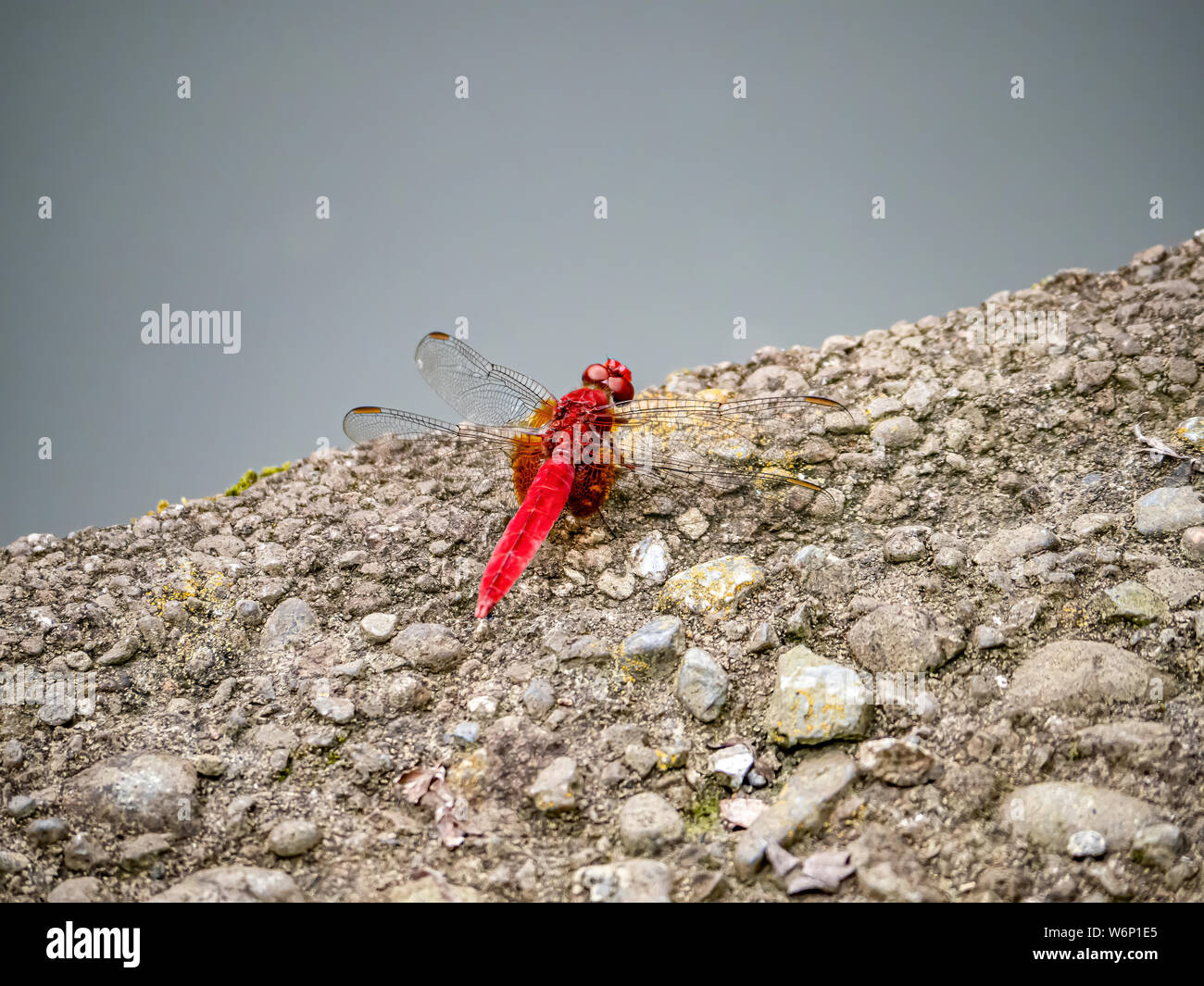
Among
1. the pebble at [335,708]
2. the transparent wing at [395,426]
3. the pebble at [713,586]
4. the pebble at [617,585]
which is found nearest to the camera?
the pebble at [335,708]

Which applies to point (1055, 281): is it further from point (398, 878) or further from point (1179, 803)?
point (398, 878)

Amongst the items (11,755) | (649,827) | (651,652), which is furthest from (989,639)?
(11,755)

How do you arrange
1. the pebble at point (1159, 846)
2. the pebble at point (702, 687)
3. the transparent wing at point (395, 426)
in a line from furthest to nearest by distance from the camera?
the transparent wing at point (395, 426) → the pebble at point (702, 687) → the pebble at point (1159, 846)

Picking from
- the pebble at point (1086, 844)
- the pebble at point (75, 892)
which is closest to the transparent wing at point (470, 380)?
the pebble at point (75, 892)

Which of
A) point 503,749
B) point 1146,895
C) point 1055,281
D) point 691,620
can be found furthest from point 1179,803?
point 1055,281

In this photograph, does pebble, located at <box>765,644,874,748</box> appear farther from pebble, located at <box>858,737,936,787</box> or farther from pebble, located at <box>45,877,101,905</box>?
pebble, located at <box>45,877,101,905</box>

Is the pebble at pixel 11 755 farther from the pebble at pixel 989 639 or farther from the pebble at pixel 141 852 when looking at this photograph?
the pebble at pixel 989 639

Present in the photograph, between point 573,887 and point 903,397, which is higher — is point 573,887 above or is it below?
below
